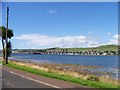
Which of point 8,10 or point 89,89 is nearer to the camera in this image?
point 89,89

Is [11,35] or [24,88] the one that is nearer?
[24,88]

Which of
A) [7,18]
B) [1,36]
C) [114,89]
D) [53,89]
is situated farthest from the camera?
[1,36]

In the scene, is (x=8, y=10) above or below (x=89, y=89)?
above

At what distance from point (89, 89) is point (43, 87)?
229 centimetres

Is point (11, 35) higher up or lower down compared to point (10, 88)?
higher up

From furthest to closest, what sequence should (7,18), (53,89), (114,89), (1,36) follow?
(1,36) → (7,18) → (114,89) → (53,89)

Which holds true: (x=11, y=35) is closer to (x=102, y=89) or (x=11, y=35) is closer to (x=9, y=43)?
(x=9, y=43)

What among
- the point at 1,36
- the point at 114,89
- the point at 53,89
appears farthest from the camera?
the point at 1,36

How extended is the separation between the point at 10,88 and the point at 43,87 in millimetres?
1633

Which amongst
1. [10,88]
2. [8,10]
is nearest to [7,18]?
[8,10]

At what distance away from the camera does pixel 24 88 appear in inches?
642

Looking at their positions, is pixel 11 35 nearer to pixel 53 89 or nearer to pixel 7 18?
pixel 7 18

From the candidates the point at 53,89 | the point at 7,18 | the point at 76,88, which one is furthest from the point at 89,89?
the point at 7,18

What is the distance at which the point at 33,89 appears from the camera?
15805 millimetres
